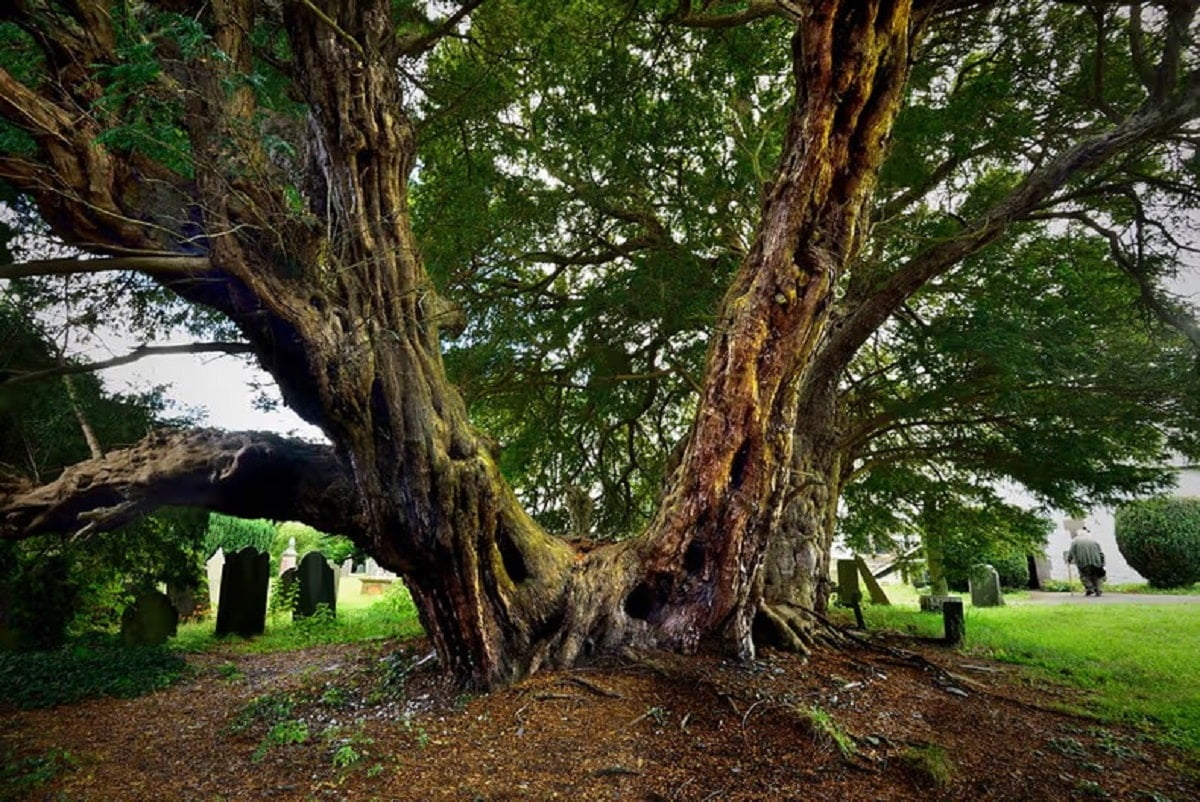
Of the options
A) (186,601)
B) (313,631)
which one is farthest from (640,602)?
(186,601)

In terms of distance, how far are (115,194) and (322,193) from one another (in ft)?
3.60

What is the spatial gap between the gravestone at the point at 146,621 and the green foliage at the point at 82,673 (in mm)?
377

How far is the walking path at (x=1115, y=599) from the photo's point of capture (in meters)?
10.9

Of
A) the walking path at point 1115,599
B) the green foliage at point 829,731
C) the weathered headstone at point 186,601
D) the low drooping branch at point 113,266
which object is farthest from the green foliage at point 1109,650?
the weathered headstone at point 186,601

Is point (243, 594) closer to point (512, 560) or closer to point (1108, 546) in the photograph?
point (512, 560)

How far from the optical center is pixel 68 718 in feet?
15.8

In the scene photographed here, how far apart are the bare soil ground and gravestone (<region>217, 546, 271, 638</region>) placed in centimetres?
364

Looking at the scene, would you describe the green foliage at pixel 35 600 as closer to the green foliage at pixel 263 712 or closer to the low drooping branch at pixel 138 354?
the green foliage at pixel 263 712

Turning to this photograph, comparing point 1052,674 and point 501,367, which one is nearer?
point 1052,674

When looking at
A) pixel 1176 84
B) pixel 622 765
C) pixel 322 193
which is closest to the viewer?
pixel 622 765

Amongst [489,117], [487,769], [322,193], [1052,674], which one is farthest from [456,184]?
[1052,674]

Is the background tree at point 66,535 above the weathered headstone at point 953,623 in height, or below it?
above

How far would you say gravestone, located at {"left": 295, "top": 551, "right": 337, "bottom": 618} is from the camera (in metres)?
9.74

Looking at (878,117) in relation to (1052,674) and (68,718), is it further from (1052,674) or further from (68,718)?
(68,718)
